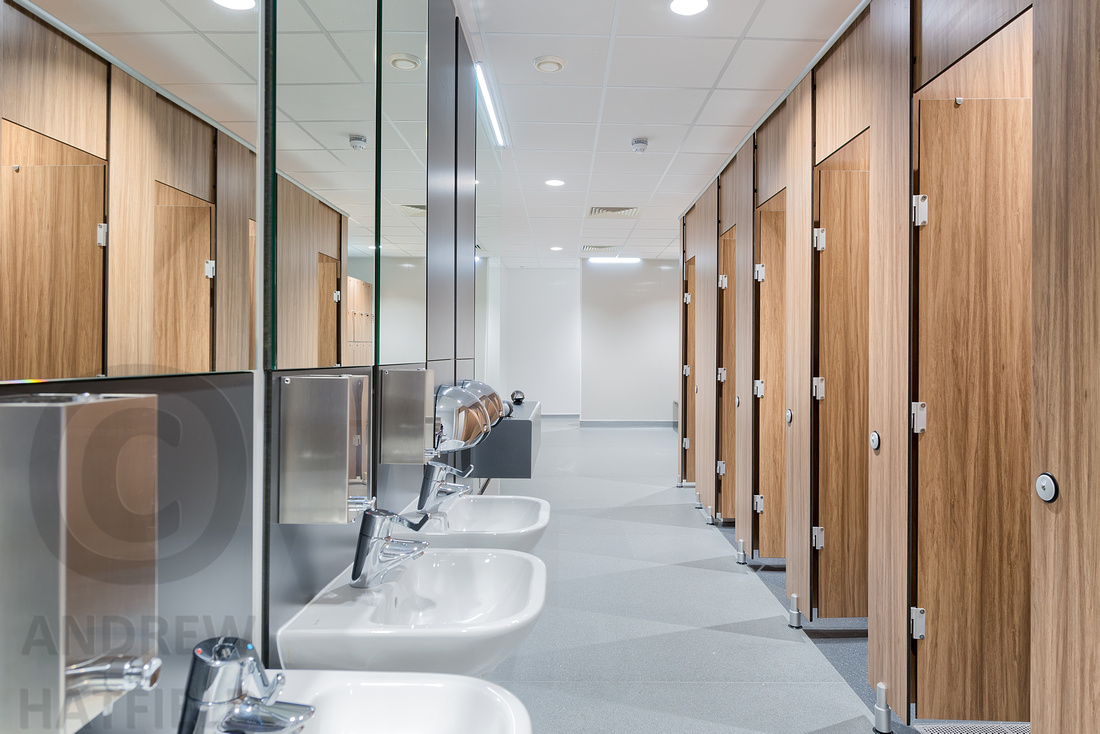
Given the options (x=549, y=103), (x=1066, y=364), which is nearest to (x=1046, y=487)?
(x=1066, y=364)

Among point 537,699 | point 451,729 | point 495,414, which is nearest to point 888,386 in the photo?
point 495,414

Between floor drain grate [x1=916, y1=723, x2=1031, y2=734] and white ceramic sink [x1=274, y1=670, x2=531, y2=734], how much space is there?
187 centimetres

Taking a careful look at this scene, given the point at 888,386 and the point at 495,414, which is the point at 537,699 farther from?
the point at 888,386

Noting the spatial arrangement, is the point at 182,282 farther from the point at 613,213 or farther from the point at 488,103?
the point at 613,213

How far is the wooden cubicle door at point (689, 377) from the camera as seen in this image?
20.5 feet

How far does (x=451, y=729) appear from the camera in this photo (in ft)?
3.10

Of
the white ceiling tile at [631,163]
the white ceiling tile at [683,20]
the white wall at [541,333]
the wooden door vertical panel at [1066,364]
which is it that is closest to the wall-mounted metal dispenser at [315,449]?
the wooden door vertical panel at [1066,364]

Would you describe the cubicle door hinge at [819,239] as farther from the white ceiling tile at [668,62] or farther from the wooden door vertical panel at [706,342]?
the wooden door vertical panel at [706,342]

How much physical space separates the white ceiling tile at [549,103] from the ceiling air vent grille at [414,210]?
1.68m

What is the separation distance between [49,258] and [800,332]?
2.99 meters

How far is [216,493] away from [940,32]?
2.18 meters

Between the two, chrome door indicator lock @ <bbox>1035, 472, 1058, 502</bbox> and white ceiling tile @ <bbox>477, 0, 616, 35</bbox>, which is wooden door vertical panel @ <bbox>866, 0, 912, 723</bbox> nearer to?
chrome door indicator lock @ <bbox>1035, 472, 1058, 502</bbox>

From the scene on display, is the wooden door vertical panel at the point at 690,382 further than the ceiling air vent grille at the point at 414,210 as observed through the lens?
Yes

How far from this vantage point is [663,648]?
283 centimetres
